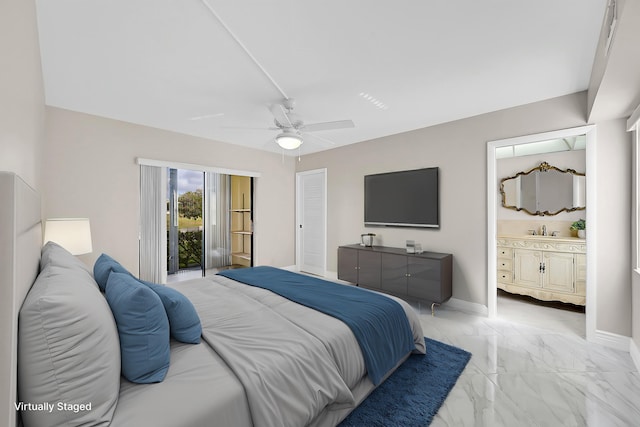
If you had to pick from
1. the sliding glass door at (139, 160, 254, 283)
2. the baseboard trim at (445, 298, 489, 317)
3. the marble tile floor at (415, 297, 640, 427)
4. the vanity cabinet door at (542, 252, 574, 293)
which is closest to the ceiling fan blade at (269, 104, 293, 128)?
the sliding glass door at (139, 160, 254, 283)

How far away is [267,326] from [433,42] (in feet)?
7.50

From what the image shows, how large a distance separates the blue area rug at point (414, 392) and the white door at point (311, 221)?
3127 mm

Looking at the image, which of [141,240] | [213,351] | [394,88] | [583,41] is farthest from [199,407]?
[141,240]

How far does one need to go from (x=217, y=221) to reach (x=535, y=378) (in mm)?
5034

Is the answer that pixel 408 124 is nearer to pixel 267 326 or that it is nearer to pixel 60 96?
pixel 267 326

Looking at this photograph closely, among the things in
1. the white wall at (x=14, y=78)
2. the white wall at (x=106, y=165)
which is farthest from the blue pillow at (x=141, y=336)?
the white wall at (x=106, y=165)

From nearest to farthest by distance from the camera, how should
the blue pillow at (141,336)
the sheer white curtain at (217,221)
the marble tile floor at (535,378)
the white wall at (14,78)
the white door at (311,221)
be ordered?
the white wall at (14,78), the blue pillow at (141,336), the marble tile floor at (535,378), the sheer white curtain at (217,221), the white door at (311,221)

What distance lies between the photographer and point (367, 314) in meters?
1.98

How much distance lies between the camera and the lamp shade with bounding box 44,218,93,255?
2.50 metres

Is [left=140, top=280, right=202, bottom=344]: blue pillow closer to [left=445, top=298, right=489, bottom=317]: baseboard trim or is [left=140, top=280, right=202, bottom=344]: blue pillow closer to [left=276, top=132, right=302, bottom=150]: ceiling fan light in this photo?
[left=276, top=132, right=302, bottom=150]: ceiling fan light

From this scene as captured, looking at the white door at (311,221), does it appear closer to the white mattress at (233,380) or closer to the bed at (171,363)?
the white mattress at (233,380)

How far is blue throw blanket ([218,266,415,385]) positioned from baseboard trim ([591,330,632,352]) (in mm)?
2003

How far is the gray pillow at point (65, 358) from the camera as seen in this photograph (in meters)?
0.85

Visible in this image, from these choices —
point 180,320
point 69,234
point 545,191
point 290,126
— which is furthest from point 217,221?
point 545,191
